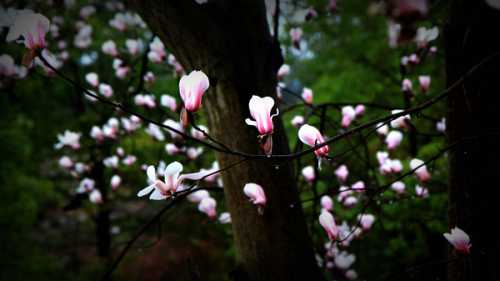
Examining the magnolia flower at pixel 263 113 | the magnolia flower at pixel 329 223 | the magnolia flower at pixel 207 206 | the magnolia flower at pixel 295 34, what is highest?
the magnolia flower at pixel 295 34

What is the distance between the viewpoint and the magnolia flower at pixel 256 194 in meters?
1.25

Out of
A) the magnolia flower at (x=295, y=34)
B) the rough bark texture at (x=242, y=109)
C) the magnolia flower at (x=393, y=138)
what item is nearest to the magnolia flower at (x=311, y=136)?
the rough bark texture at (x=242, y=109)

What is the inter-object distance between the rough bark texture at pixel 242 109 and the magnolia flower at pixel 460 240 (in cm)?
56

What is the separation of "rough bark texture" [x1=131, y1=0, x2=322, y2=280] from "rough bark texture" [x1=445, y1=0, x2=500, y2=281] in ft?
2.03

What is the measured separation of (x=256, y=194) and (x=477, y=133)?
33.5 inches

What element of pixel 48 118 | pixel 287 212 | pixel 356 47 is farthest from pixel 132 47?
pixel 48 118

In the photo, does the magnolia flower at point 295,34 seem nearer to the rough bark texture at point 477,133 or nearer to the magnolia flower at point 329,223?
the rough bark texture at point 477,133

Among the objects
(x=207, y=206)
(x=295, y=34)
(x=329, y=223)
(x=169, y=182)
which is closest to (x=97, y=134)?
(x=207, y=206)

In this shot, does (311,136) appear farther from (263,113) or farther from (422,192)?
(422,192)

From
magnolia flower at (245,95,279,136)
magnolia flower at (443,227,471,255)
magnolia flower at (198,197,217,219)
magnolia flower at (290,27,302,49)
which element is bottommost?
magnolia flower at (443,227,471,255)

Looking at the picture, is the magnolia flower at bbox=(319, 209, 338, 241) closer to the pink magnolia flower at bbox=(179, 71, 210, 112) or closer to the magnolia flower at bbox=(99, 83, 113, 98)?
the pink magnolia flower at bbox=(179, 71, 210, 112)

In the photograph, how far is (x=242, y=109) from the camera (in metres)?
1.32

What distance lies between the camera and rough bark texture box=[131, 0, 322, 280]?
1.29 meters

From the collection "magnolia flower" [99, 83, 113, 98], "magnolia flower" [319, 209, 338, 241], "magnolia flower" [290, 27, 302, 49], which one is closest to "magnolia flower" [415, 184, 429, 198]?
"magnolia flower" [319, 209, 338, 241]
